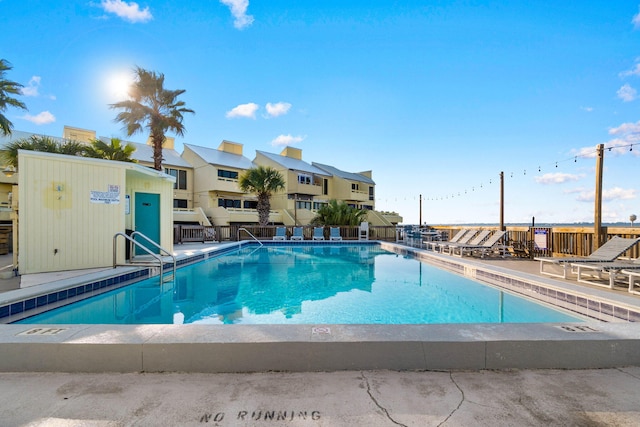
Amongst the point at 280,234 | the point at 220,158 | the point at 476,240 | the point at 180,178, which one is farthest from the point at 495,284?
the point at 220,158

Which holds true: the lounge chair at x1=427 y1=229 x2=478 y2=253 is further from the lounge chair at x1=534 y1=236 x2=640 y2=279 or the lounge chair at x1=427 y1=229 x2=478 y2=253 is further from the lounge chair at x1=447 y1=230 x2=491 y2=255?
the lounge chair at x1=534 y1=236 x2=640 y2=279

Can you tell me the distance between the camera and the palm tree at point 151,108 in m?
15.1

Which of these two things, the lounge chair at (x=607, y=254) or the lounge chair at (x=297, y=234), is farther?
the lounge chair at (x=297, y=234)

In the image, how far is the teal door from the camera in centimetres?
948

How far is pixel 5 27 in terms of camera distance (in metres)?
9.74

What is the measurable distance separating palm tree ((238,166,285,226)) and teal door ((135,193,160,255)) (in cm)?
1060

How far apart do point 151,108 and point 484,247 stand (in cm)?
1643

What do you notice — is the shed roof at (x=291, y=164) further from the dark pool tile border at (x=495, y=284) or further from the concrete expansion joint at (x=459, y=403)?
the concrete expansion joint at (x=459, y=403)

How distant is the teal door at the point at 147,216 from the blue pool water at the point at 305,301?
157cm

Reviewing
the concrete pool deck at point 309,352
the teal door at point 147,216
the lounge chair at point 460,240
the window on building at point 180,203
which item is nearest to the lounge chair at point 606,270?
the concrete pool deck at point 309,352

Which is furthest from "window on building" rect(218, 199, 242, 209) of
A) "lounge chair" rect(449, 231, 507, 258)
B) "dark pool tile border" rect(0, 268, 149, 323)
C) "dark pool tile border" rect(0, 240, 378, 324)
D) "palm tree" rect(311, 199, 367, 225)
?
"lounge chair" rect(449, 231, 507, 258)

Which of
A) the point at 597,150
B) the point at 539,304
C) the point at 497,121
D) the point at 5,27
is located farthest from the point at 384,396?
the point at 497,121

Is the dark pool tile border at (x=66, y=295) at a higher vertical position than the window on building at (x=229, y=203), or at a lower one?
lower

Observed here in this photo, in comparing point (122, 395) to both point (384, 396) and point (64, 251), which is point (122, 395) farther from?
point (64, 251)
